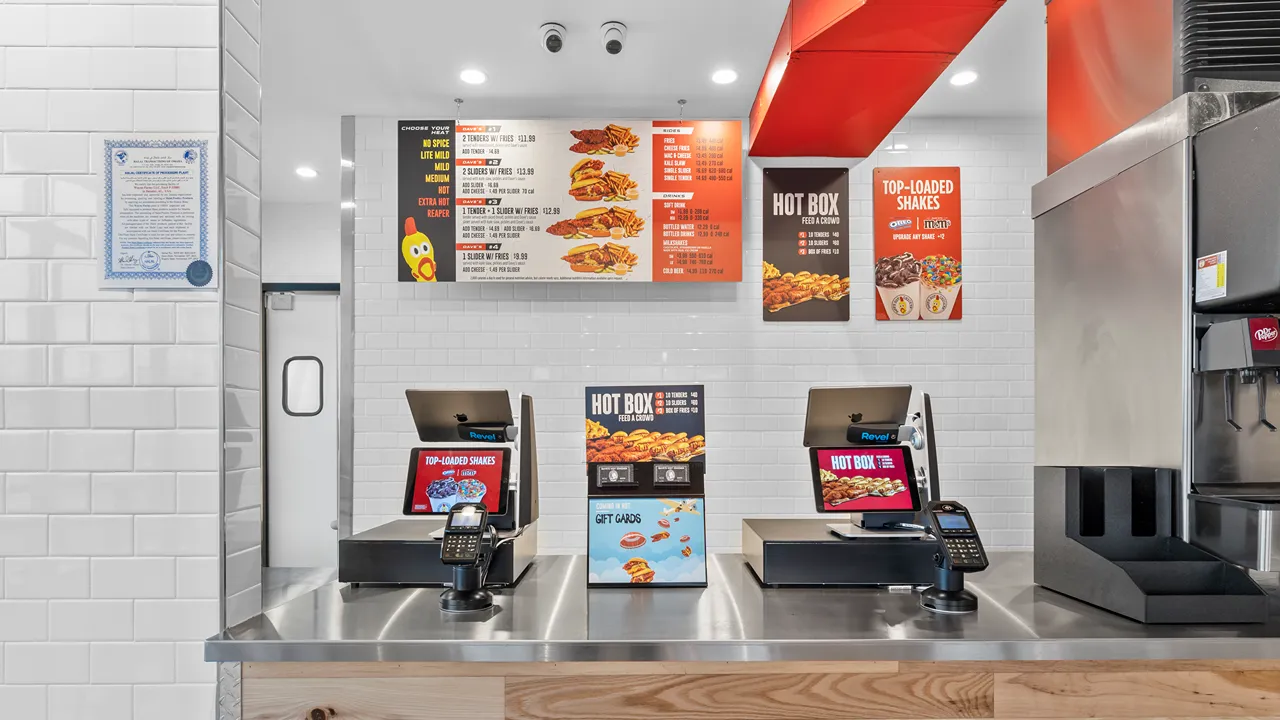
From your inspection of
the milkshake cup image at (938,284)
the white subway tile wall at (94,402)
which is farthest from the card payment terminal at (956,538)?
the milkshake cup image at (938,284)

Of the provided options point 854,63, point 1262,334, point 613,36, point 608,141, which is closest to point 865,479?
point 1262,334

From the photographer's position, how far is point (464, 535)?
5.66ft

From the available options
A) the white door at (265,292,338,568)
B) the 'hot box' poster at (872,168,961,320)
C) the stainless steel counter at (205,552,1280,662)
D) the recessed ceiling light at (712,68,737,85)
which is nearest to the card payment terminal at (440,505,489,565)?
the stainless steel counter at (205,552,1280,662)

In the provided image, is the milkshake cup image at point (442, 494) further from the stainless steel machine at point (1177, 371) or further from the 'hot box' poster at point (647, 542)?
the stainless steel machine at point (1177, 371)

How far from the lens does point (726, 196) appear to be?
3.71 m

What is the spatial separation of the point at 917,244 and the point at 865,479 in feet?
7.22

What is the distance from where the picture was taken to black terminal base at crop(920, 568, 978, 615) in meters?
1.68

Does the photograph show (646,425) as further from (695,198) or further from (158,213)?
(695,198)

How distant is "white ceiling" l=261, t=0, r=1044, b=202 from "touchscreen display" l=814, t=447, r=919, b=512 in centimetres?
185

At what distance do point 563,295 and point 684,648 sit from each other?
256 cm

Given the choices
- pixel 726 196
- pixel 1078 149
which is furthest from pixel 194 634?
pixel 726 196

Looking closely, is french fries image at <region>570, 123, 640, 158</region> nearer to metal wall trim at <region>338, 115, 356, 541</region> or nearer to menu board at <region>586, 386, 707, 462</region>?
metal wall trim at <region>338, 115, 356, 541</region>

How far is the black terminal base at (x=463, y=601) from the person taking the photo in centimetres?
172

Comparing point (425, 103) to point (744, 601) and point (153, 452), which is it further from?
point (744, 601)
